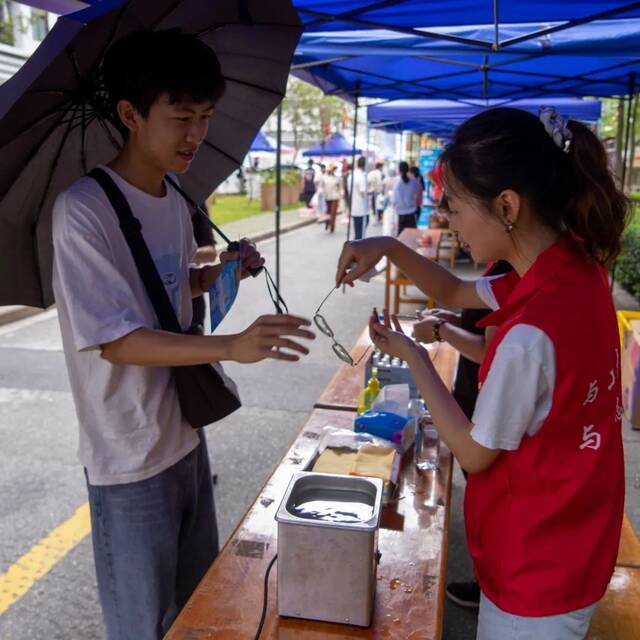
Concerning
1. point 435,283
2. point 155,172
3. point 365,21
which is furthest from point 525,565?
point 365,21

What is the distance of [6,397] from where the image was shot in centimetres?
468

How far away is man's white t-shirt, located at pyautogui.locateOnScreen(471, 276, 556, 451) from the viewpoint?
115 centimetres

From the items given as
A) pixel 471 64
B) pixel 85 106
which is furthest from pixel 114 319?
pixel 471 64

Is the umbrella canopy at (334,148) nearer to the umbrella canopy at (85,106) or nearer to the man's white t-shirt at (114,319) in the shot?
the umbrella canopy at (85,106)

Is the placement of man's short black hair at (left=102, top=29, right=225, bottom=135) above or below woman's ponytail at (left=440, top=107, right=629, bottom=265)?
above

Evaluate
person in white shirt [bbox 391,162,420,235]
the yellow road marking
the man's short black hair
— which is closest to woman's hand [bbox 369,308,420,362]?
the man's short black hair

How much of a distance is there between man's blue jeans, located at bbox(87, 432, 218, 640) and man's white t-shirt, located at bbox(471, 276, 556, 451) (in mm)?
821

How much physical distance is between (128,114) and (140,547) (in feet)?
3.43

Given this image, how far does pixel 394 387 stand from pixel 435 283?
1.93 ft

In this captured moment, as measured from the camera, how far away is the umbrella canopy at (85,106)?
1301 millimetres

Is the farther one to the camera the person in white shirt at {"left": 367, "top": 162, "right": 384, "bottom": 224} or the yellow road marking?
the person in white shirt at {"left": 367, "top": 162, "right": 384, "bottom": 224}

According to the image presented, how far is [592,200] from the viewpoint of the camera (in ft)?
3.97

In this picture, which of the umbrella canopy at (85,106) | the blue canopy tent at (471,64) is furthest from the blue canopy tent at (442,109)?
the umbrella canopy at (85,106)

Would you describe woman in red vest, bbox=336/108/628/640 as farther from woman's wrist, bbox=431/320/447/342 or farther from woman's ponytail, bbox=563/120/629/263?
woman's wrist, bbox=431/320/447/342
